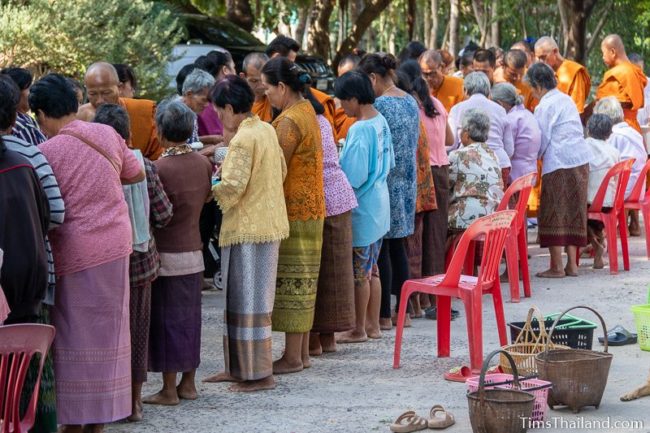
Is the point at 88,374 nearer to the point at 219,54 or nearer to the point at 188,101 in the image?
the point at 188,101

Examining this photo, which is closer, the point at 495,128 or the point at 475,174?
the point at 475,174

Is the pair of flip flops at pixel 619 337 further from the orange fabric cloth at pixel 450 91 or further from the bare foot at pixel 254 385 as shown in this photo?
the orange fabric cloth at pixel 450 91

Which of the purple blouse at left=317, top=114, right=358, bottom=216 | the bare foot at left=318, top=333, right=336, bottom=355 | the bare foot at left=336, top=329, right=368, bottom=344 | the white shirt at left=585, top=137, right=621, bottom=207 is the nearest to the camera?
the purple blouse at left=317, top=114, right=358, bottom=216

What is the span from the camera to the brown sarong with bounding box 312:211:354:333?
7.21m

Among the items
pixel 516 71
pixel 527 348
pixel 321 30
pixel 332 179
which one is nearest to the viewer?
pixel 527 348

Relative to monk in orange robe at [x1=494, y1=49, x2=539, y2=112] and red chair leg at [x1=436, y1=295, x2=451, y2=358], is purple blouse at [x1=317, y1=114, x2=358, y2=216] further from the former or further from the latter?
monk in orange robe at [x1=494, y1=49, x2=539, y2=112]

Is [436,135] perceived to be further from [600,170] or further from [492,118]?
[600,170]

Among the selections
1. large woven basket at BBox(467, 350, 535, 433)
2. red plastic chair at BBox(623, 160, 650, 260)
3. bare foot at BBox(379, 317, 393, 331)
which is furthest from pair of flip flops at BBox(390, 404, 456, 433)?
red plastic chair at BBox(623, 160, 650, 260)

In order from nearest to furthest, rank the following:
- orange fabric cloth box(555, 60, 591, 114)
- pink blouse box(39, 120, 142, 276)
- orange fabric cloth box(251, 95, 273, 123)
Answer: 1. pink blouse box(39, 120, 142, 276)
2. orange fabric cloth box(251, 95, 273, 123)
3. orange fabric cloth box(555, 60, 591, 114)

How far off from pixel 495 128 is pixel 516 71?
92.1 inches

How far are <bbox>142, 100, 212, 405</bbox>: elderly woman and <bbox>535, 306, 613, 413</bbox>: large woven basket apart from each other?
5.85ft

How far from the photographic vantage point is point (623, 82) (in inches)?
516

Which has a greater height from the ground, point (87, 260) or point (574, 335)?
point (87, 260)

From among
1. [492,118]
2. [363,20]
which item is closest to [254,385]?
[492,118]
